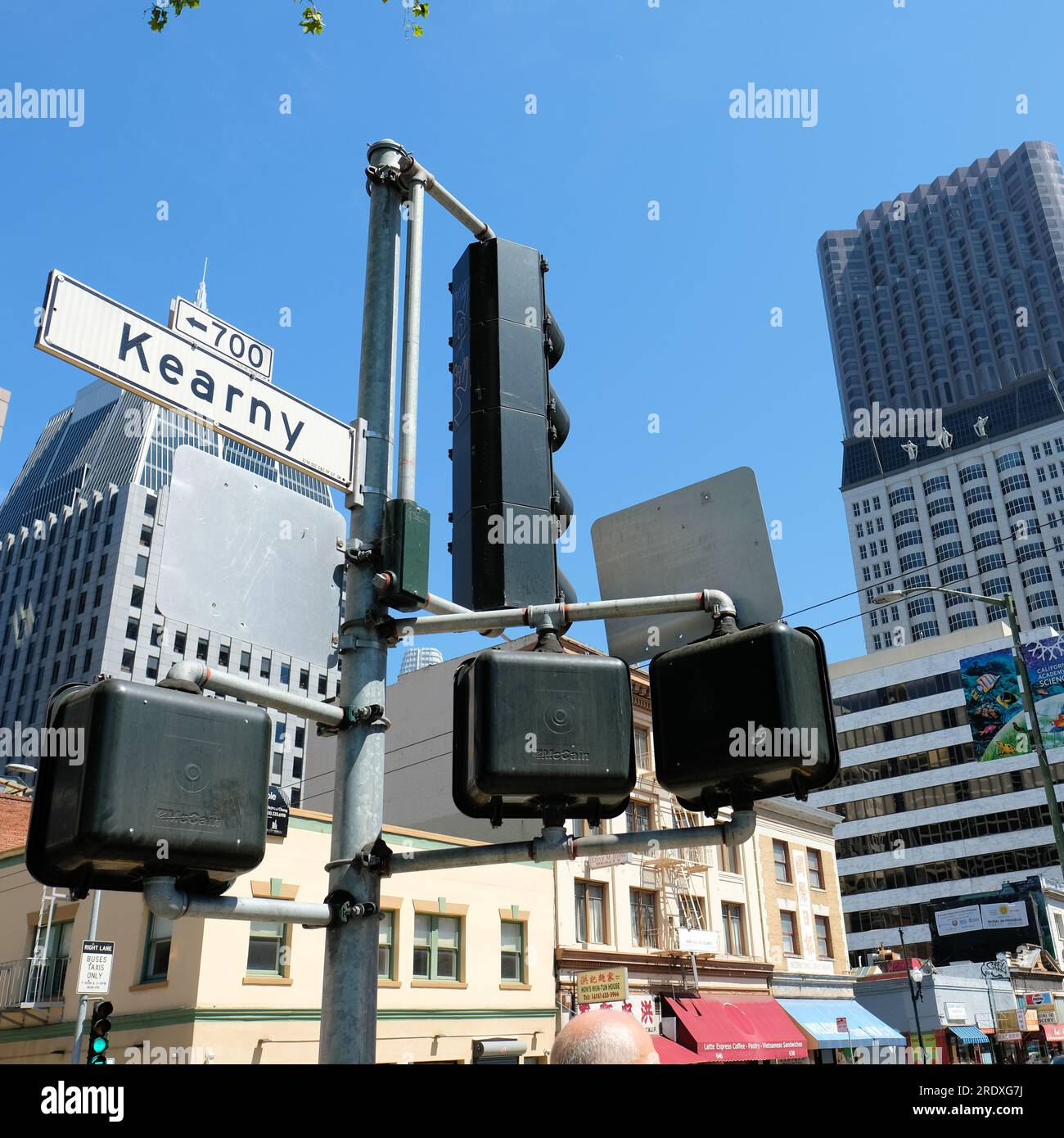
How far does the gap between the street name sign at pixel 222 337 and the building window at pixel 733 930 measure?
117 feet

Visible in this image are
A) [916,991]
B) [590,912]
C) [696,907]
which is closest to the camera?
[590,912]

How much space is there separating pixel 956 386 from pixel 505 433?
559ft

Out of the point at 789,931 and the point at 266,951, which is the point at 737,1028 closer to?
the point at 789,931

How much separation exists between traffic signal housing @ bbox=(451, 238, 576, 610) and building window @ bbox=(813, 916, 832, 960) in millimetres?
41439

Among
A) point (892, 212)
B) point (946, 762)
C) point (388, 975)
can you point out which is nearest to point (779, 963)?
point (388, 975)

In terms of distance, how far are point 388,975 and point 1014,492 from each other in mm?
124779

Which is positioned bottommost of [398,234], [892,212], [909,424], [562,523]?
[562,523]

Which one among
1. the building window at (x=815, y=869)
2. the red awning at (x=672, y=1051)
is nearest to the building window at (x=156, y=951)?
the red awning at (x=672, y=1051)

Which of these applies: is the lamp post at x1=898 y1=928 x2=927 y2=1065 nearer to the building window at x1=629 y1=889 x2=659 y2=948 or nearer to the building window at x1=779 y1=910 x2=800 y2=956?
the building window at x1=779 y1=910 x2=800 y2=956

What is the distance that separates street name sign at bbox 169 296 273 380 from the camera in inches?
151

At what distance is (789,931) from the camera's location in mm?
40219

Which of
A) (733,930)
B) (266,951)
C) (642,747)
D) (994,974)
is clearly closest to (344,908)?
(266,951)

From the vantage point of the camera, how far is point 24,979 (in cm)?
2497
